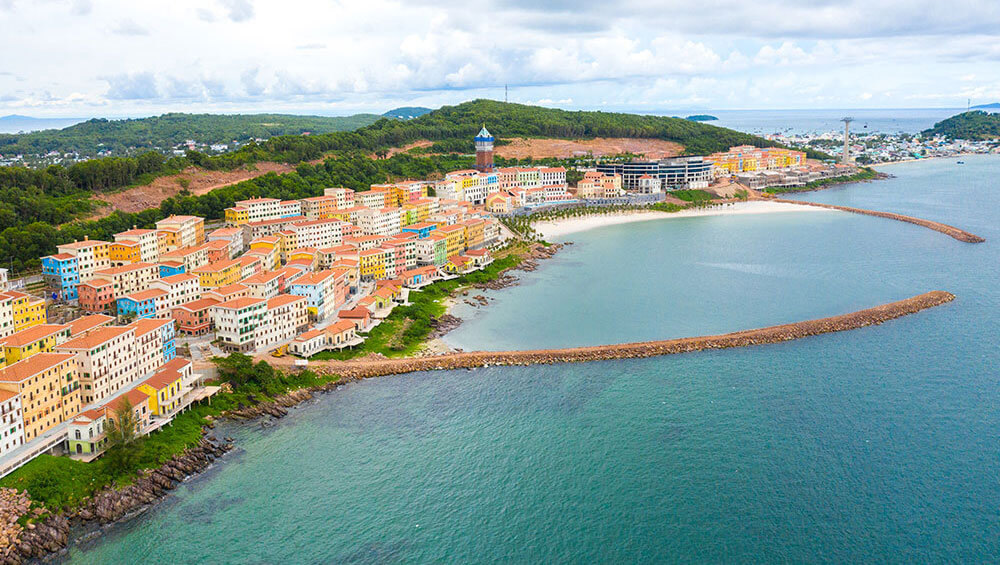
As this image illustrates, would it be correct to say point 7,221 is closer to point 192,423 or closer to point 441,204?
point 192,423

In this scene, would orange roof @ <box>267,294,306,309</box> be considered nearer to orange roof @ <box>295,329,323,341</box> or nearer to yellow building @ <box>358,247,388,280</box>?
orange roof @ <box>295,329,323,341</box>

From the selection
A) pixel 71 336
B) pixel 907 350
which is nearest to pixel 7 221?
pixel 71 336

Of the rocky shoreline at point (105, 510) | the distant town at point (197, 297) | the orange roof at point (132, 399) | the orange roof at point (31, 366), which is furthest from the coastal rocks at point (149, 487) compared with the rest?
the orange roof at point (31, 366)

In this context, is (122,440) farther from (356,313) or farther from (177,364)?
(356,313)

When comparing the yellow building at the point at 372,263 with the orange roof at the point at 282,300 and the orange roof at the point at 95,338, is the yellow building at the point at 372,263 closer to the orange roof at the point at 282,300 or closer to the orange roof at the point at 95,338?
the orange roof at the point at 282,300

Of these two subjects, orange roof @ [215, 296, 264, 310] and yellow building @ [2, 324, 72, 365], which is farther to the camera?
orange roof @ [215, 296, 264, 310]

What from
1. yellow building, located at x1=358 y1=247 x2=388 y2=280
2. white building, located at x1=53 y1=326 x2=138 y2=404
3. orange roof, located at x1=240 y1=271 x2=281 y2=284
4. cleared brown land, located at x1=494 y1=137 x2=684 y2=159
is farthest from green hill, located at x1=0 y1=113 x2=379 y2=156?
white building, located at x1=53 y1=326 x2=138 y2=404
